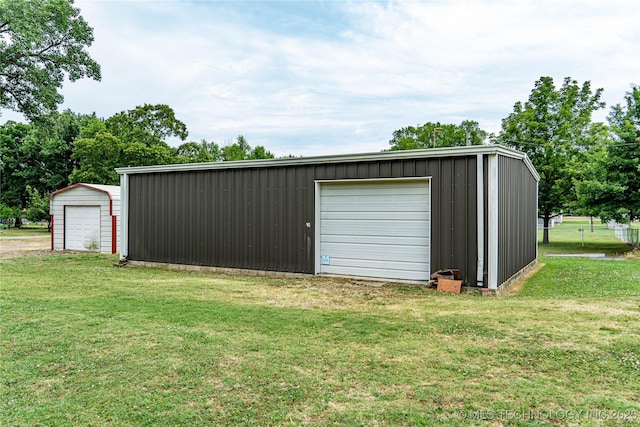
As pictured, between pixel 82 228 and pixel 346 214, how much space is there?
1120 cm

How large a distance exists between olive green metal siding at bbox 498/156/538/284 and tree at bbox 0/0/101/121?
15.0m

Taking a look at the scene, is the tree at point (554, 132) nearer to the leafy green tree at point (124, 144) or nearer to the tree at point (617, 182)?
the tree at point (617, 182)

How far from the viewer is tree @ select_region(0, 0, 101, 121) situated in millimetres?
13992

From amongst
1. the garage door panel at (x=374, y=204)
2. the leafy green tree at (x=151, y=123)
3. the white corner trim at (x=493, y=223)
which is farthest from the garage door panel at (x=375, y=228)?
the leafy green tree at (x=151, y=123)

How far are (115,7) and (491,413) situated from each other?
40.7ft

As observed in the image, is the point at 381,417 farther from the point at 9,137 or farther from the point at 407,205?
the point at 9,137

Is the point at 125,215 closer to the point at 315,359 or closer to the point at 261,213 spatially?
the point at 261,213

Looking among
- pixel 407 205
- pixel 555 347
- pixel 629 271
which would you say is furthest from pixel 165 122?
pixel 555 347

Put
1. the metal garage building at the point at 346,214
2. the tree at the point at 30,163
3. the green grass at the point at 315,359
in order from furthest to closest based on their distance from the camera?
1. the tree at the point at 30,163
2. the metal garage building at the point at 346,214
3. the green grass at the point at 315,359

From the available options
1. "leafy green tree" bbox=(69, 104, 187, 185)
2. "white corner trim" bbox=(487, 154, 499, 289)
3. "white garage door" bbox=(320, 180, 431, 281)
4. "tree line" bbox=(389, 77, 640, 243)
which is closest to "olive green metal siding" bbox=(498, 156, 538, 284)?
"white corner trim" bbox=(487, 154, 499, 289)

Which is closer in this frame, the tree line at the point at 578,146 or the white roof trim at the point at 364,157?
the white roof trim at the point at 364,157

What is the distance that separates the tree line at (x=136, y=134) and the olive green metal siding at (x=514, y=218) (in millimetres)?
4029

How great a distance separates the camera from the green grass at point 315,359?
274cm

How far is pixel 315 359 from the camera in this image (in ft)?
12.2
